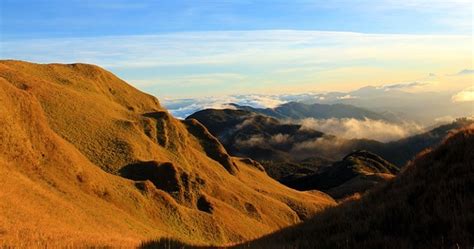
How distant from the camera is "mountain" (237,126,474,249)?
12.0 meters

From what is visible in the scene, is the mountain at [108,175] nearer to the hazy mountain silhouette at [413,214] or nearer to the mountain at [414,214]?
the hazy mountain silhouette at [413,214]

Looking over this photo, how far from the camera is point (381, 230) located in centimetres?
1340

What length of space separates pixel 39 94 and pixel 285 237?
81.7m

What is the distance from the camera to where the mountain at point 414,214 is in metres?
12.0

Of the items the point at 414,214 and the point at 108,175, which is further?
the point at 108,175

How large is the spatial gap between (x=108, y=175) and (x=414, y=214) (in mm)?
65713

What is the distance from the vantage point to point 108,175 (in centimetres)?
7400

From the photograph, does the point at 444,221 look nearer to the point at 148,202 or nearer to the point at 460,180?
the point at 460,180

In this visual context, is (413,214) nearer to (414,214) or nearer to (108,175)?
(414,214)

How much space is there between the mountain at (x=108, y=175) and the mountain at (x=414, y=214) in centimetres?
401

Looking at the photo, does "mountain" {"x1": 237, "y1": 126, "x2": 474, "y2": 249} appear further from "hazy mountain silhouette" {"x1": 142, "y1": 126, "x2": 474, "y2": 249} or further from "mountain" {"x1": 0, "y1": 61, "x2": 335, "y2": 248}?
"mountain" {"x1": 0, "y1": 61, "x2": 335, "y2": 248}

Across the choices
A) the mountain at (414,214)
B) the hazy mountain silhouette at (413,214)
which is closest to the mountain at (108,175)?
the hazy mountain silhouette at (413,214)

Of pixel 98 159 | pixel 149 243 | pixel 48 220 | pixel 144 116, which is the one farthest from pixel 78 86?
pixel 149 243

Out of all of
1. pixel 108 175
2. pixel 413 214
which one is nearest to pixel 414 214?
pixel 413 214
